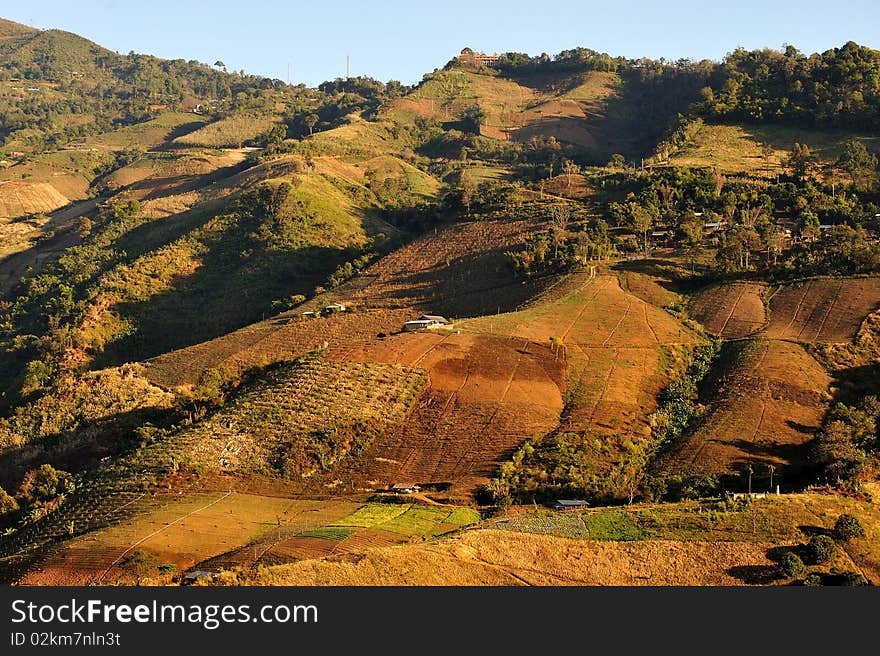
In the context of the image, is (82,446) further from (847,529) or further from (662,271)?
(662,271)

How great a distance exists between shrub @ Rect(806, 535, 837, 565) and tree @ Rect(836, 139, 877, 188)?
5779 cm

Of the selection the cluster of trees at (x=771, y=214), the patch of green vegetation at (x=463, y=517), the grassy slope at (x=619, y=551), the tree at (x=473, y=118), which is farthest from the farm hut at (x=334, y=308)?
the tree at (x=473, y=118)

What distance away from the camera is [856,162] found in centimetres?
7700

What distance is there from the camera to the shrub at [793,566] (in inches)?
933

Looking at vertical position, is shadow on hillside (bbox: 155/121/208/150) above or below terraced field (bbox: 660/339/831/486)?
above

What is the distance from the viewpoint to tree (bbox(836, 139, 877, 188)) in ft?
246

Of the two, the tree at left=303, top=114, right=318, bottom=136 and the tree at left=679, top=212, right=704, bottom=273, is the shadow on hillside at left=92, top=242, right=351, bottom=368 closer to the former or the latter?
the tree at left=679, top=212, right=704, bottom=273

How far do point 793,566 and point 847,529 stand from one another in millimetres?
3878

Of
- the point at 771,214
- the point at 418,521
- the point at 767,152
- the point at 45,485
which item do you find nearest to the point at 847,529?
the point at 418,521

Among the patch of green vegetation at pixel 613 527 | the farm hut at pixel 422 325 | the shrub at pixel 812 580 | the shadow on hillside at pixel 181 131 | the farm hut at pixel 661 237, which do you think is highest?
the shadow on hillside at pixel 181 131

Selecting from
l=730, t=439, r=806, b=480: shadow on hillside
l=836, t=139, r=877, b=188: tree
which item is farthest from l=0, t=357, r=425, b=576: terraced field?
l=836, t=139, r=877, b=188: tree

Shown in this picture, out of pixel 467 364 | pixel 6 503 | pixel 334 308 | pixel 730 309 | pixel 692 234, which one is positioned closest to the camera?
pixel 6 503

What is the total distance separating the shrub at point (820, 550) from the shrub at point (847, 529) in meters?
1.43

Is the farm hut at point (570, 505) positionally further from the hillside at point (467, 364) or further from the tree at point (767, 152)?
the tree at point (767, 152)
